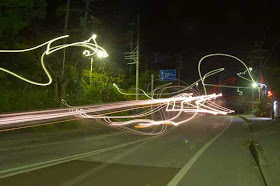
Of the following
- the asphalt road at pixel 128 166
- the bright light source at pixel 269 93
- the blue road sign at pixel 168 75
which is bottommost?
the asphalt road at pixel 128 166

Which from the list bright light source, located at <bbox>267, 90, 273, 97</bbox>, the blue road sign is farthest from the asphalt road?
the blue road sign

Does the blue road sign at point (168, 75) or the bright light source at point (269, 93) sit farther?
the blue road sign at point (168, 75)

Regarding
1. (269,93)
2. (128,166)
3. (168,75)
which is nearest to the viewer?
(128,166)

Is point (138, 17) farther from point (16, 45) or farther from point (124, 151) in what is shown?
point (124, 151)

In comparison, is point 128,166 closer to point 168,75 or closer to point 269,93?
point 269,93

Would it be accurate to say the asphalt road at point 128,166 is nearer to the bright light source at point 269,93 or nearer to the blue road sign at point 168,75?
the bright light source at point 269,93

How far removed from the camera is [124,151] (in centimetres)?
1262

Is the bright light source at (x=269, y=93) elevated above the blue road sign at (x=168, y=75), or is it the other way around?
the blue road sign at (x=168, y=75)

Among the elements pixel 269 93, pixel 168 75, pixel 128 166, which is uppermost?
pixel 168 75

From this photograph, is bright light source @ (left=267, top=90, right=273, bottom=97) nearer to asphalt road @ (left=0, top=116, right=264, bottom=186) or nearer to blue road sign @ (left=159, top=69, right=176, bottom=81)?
blue road sign @ (left=159, top=69, right=176, bottom=81)

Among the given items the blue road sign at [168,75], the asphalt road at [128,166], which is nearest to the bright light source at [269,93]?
the blue road sign at [168,75]

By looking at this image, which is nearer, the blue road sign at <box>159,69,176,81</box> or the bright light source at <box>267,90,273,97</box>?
the bright light source at <box>267,90,273,97</box>

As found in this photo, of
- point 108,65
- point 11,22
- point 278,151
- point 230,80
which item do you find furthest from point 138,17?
point 230,80

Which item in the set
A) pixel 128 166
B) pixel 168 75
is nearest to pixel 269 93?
pixel 168 75
